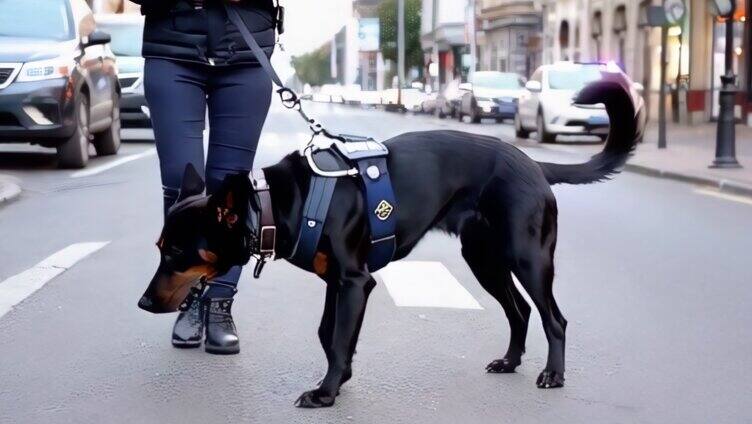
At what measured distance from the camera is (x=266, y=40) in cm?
517

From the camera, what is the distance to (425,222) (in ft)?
15.0

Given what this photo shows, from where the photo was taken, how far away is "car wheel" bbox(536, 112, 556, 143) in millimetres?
23770

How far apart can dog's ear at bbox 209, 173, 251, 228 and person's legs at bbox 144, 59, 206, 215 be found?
3.25 feet

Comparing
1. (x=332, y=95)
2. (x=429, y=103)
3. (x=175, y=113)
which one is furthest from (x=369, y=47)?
(x=175, y=113)

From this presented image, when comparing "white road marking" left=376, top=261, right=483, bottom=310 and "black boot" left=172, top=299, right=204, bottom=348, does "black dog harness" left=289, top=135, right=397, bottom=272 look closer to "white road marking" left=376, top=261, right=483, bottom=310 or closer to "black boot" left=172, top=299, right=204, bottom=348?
"black boot" left=172, top=299, right=204, bottom=348

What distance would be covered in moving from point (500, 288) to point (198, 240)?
53.3 inches

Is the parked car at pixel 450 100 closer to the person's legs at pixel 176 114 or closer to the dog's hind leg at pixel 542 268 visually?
the person's legs at pixel 176 114

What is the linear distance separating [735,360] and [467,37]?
69502 millimetres

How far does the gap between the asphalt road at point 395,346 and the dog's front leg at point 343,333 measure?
0.07 m

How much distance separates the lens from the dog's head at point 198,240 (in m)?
4.08

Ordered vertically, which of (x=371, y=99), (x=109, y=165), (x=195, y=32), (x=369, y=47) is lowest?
(x=371, y=99)

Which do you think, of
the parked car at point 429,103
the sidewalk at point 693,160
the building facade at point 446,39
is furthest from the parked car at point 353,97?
the sidewalk at point 693,160

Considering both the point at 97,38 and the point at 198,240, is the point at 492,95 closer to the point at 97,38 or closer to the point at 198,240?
the point at 97,38

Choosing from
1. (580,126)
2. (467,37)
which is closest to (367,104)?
(467,37)
